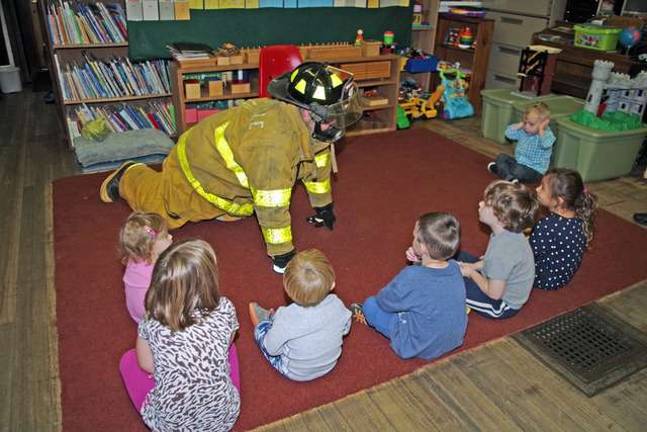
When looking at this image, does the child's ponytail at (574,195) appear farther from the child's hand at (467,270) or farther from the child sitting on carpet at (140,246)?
the child sitting on carpet at (140,246)

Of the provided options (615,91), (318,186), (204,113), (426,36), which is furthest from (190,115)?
(615,91)

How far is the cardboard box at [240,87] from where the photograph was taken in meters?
4.43

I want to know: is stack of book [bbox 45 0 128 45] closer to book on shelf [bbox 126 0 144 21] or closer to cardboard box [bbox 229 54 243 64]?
book on shelf [bbox 126 0 144 21]

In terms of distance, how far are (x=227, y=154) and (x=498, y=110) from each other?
308 cm

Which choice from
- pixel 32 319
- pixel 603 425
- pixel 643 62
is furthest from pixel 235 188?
pixel 643 62

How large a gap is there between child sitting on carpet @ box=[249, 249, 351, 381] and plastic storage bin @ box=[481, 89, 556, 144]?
11.1 ft

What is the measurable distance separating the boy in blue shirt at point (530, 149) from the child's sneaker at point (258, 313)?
2492 mm

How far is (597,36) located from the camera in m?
4.55

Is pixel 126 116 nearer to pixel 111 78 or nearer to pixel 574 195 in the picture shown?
pixel 111 78

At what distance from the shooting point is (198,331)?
62.3 inches

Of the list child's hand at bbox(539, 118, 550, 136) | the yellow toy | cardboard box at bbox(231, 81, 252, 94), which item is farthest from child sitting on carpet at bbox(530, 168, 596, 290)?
the yellow toy

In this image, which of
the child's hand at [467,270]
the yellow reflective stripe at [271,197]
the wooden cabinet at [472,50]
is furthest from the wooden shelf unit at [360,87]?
the child's hand at [467,270]

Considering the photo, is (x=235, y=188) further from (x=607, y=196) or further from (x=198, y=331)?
(x=607, y=196)

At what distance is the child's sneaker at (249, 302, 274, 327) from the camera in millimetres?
2354
